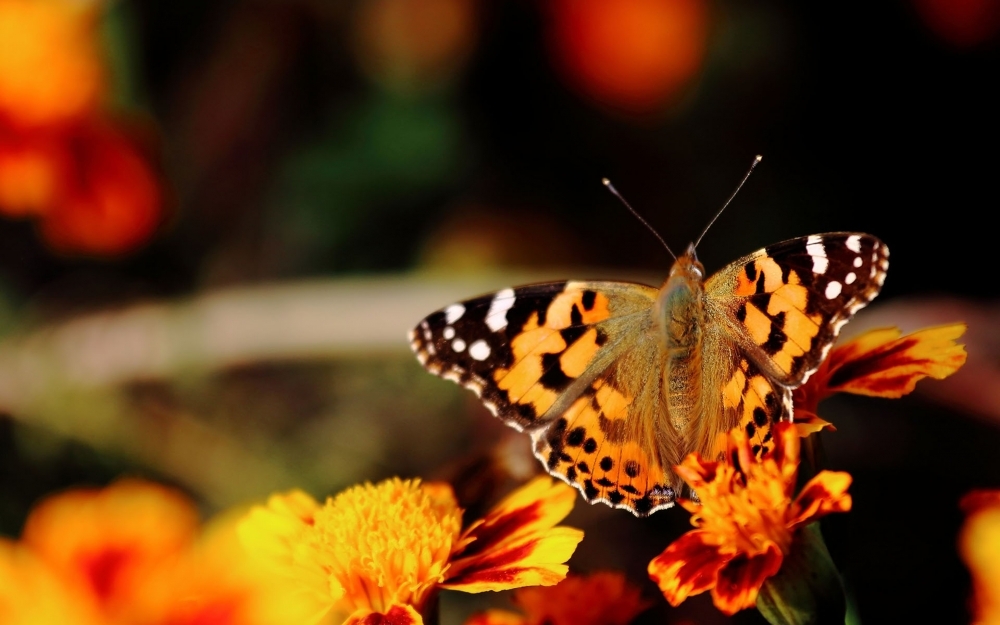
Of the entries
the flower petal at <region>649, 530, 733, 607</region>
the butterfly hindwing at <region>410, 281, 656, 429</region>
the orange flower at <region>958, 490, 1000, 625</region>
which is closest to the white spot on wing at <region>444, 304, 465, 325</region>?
the butterfly hindwing at <region>410, 281, 656, 429</region>

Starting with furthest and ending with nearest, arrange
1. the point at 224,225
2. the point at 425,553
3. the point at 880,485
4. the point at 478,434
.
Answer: the point at 224,225, the point at 478,434, the point at 880,485, the point at 425,553

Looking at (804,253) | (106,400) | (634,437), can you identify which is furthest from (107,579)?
(804,253)

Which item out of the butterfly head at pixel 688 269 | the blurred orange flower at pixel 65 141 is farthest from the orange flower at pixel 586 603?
the blurred orange flower at pixel 65 141

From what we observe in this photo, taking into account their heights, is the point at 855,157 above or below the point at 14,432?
below

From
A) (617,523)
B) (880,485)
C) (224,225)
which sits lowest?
(880,485)

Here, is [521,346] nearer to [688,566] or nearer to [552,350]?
[552,350]

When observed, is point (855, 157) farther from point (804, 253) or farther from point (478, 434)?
point (804, 253)

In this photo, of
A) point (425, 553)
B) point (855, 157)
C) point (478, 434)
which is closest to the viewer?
point (425, 553)

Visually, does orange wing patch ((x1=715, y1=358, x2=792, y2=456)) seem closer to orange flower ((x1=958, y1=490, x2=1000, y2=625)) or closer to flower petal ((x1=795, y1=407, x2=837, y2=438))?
flower petal ((x1=795, y1=407, x2=837, y2=438))

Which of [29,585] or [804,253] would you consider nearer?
[804,253]
